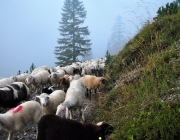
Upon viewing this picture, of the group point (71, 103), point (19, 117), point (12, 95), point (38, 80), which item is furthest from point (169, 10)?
point (38, 80)

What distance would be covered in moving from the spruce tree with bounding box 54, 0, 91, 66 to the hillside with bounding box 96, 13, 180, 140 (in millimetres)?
31693

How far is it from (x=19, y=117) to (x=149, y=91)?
3660mm

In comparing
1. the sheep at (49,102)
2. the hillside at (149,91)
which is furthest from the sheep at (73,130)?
the sheep at (49,102)

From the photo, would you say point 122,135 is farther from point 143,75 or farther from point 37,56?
point 37,56

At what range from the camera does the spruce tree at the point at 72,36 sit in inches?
1599

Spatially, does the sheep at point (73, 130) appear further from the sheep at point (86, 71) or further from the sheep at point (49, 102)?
the sheep at point (86, 71)

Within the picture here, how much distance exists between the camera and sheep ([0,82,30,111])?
8290mm

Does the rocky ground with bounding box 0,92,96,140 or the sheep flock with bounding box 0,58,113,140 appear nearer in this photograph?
the sheep flock with bounding box 0,58,113,140

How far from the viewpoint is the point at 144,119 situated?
11.8 feet

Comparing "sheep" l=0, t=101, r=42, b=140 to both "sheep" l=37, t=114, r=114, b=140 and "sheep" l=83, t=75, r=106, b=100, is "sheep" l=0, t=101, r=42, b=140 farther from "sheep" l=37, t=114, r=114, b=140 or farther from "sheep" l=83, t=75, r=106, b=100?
"sheep" l=83, t=75, r=106, b=100

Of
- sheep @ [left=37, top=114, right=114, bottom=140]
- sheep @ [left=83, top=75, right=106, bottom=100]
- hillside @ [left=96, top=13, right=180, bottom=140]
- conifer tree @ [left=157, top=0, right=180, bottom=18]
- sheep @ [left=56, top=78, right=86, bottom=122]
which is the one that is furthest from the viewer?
sheep @ [left=83, top=75, right=106, bottom=100]

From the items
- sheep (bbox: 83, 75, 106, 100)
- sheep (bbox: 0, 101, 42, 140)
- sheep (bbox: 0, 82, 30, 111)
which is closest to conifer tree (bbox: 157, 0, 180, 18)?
sheep (bbox: 83, 75, 106, 100)

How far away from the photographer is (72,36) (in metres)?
43.2

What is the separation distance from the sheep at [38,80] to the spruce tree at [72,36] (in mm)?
25658
